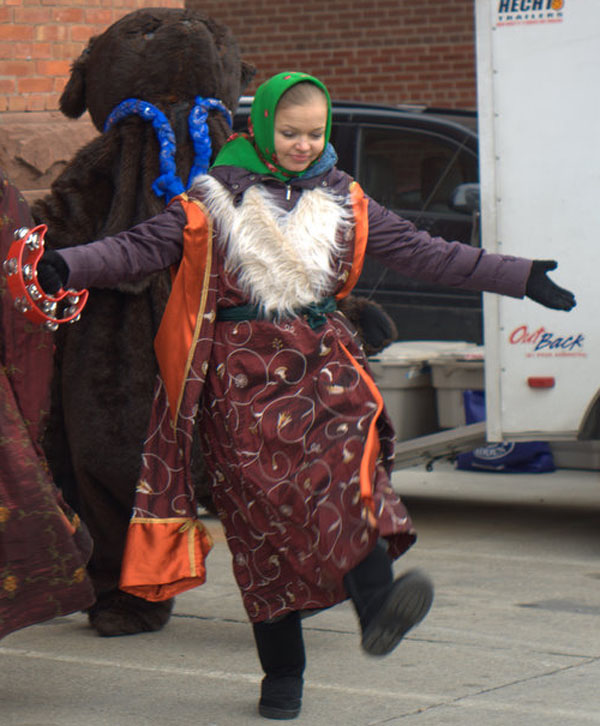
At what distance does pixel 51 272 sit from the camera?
3537mm

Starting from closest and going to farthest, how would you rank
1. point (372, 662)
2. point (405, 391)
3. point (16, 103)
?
point (372, 662) < point (16, 103) < point (405, 391)

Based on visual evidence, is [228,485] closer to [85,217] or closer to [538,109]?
[85,217]

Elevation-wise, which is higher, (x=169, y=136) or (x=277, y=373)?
(x=169, y=136)

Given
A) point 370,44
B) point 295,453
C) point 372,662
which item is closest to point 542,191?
point 372,662

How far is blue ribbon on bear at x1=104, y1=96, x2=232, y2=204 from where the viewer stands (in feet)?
15.0

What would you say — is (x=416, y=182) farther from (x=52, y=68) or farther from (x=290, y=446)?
(x=290, y=446)

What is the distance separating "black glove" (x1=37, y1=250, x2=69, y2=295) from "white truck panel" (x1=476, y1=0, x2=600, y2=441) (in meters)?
2.81

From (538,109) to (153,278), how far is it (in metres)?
2.01

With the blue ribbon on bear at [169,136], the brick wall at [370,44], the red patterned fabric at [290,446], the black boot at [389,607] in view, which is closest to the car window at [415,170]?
the blue ribbon on bear at [169,136]

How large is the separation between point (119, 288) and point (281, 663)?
1.34 metres

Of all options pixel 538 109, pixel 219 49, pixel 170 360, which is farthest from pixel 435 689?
pixel 538 109

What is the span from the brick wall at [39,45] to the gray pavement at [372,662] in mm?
2244

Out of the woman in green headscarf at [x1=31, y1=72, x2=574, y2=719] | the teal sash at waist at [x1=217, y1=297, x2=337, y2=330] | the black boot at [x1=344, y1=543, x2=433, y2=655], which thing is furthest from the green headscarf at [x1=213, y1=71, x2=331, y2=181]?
the black boot at [x1=344, y1=543, x2=433, y2=655]

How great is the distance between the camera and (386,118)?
8273 mm
